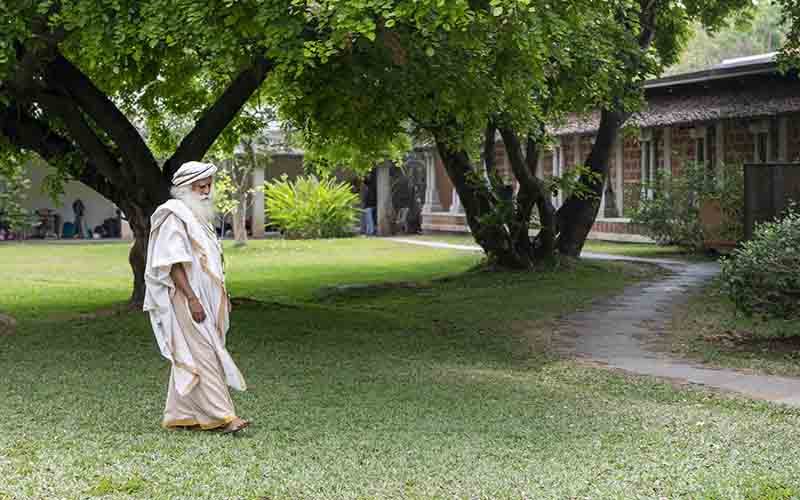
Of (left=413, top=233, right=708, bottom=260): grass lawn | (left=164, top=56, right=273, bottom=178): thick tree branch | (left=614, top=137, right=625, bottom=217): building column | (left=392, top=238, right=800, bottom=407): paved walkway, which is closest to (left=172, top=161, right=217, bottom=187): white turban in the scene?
(left=392, top=238, right=800, bottom=407): paved walkway

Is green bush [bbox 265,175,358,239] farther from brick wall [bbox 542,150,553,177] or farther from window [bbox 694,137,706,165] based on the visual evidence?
window [bbox 694,137,706,165]

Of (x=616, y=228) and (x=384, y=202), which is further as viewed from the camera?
(x=384, y=202)

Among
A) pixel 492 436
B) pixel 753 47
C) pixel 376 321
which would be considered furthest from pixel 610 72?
pixel 753 47

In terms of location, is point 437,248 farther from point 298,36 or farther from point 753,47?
point 753,47

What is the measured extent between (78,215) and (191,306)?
33.4 metres

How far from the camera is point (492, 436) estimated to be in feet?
27.7

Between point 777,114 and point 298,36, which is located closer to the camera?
point 298,36

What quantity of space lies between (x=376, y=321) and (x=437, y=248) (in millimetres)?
16650

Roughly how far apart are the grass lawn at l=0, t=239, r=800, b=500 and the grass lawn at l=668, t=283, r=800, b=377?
4.85ft

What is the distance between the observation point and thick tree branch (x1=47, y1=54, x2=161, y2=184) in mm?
15414

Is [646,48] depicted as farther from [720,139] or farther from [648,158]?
[648,158]

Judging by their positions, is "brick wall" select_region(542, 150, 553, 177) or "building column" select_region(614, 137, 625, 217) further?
"brick wall" select_region(542, 150, 553, 177)

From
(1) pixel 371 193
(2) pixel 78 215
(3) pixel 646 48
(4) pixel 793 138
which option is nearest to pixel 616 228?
(4) pixel 793 138

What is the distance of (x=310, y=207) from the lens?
38.0m
